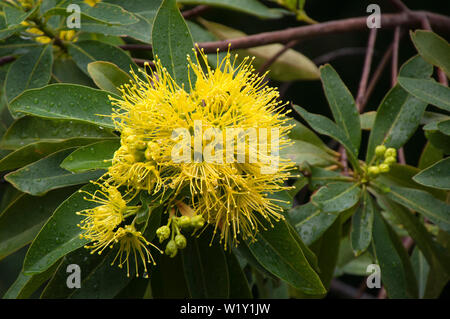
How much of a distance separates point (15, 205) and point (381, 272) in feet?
4.03

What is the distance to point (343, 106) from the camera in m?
1.68

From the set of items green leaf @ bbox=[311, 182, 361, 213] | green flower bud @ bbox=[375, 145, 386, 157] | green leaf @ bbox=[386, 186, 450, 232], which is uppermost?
green flower bud @ bbox=[375, 145, 386, 157]

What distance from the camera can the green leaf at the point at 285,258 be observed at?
1266mm

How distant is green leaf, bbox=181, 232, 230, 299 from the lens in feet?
4.71

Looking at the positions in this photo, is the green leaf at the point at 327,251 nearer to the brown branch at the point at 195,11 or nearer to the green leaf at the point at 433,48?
the green leaf at the point at 433,48

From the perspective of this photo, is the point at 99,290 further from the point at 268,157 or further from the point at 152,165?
the point at 268,157

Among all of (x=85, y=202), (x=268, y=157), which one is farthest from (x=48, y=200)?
(x=268, y=157)

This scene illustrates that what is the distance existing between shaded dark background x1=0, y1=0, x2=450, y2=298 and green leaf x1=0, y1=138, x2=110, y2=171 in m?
1.43

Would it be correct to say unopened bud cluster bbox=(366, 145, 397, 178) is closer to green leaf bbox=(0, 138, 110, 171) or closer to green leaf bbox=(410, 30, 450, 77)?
green leaf bbox=(410, 30, 450, 77)

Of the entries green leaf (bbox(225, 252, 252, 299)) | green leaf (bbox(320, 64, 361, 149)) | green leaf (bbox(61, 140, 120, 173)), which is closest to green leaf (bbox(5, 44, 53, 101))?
green leaf (bbox(61, 140, 120, 173))

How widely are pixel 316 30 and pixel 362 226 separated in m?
0.88

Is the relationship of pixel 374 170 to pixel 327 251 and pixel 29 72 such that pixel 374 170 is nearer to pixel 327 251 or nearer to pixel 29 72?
pixel 327 251

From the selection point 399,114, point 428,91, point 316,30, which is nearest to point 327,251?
point 399,114

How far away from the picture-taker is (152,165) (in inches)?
44.5
